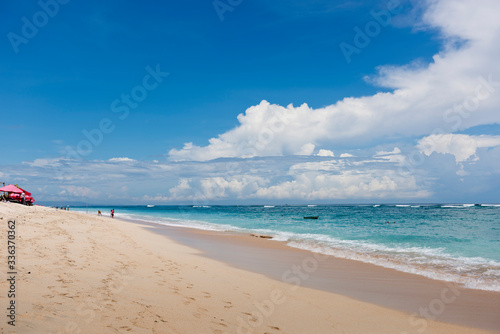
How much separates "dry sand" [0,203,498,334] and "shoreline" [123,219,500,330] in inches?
28.8

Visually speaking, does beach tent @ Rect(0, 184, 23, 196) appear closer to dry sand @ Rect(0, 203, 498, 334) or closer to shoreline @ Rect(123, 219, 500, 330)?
dry sand @ Rect(0, 203, 498, 334)

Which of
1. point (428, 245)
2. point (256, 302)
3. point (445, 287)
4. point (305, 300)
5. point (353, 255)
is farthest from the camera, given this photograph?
point (428, 245)

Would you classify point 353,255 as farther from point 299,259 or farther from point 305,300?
point 305,300

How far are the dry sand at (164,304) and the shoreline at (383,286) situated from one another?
0.73 metres

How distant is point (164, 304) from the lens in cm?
709

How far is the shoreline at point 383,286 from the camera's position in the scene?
27.3 ft

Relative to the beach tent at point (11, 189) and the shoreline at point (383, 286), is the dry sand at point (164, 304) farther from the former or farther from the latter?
the beach tent at point (11, 189)

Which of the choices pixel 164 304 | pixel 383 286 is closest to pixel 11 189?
pixel 164 304

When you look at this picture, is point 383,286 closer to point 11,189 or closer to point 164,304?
point 164,304

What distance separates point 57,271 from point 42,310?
10.7 ft

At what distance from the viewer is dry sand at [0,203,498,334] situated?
5.71 metres

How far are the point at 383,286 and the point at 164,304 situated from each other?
26.4 feet

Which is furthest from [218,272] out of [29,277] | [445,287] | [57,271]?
[445,287]

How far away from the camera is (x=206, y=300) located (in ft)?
25.8
